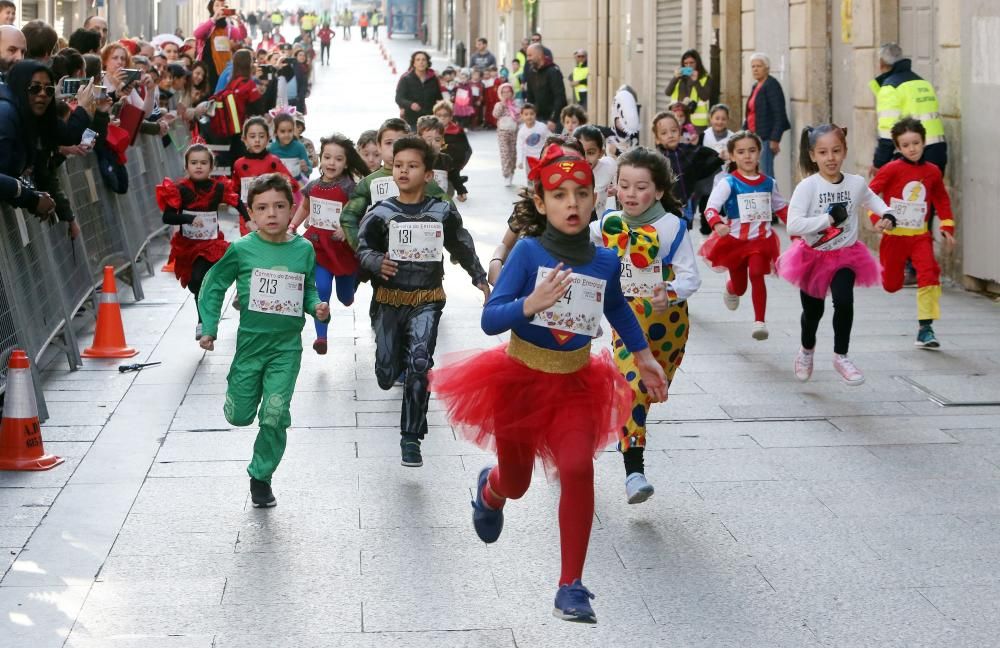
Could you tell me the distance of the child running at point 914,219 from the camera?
10.9 m

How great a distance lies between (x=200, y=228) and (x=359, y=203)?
2.27m

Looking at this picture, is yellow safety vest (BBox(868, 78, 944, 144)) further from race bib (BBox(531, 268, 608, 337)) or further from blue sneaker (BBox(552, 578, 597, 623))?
blue sneaker (BBox(552, 578, 597, 623))

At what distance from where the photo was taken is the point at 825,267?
9.70 m

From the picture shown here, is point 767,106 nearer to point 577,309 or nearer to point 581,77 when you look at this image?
point 577,309

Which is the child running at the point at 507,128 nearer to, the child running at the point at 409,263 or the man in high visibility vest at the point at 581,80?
the man in high visibility vest at the point at 581,80

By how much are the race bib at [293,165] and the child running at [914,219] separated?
202 inches

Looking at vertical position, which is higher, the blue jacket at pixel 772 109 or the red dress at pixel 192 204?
the blue jacket at pixel 772 109

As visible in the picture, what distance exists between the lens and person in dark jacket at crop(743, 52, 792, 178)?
744 inches

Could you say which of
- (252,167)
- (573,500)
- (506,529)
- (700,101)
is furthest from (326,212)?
(700,101)

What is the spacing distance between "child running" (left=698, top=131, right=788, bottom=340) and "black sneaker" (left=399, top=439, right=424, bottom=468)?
346 centimetres

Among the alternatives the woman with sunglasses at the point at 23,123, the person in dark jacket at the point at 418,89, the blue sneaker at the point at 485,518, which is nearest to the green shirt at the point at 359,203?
the woman with sunglasses at the point at 23,123

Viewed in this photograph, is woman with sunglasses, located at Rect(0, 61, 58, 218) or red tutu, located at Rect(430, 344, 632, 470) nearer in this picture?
red tutu, located at Rect(430, 344, 632, 470)

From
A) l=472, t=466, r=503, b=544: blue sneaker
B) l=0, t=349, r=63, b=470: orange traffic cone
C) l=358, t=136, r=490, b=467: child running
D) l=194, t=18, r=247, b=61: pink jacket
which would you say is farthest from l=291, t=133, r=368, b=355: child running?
l=194, t=18, r=247, b=61: pink jacket

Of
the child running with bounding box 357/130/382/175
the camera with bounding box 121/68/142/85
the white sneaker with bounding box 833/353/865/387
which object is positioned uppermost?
the camera with bounding box 121/68/142/85
